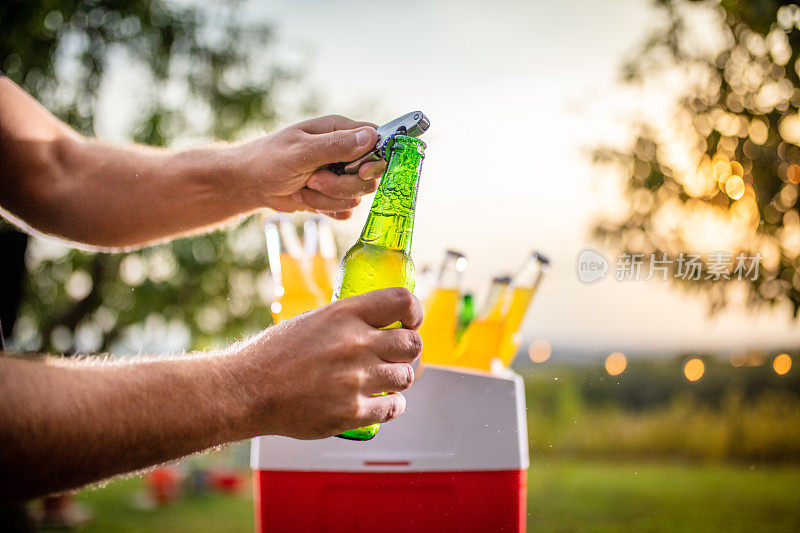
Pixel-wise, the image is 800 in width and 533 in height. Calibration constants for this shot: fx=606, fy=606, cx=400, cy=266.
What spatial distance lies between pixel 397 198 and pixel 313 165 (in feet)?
0.62

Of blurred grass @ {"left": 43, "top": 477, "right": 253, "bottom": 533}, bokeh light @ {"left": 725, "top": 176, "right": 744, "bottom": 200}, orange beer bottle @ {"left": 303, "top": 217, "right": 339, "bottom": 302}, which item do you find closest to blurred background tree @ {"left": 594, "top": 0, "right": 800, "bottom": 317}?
bokeh light @ {"left": 725, "top": 176, "right": 744, "bottom": 200}

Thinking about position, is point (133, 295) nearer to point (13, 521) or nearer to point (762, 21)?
point (13, 521)

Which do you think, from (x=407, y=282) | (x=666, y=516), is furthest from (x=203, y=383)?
(x=666, y=516)

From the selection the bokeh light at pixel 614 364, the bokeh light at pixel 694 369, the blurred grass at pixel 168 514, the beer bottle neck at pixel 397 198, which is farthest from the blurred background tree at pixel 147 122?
the beer bottle neck at pixel 397 198

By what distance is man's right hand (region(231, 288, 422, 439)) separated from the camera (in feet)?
1.61

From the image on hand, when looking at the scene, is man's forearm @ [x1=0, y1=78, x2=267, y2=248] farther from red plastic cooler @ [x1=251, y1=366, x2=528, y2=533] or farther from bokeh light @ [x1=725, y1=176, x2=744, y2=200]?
bokeh light @ [x1=725, y1=176, x2=744, y2=200]

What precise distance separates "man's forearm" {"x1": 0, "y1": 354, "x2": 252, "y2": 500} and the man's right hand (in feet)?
0.06

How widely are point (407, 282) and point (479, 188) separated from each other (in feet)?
2.46

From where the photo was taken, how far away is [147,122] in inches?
99.0

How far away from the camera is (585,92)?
2059 millimetres

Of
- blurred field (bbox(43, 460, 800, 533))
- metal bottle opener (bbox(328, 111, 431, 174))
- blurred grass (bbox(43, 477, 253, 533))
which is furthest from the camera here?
blurred grass (bbox(43, 477, 253, 533))

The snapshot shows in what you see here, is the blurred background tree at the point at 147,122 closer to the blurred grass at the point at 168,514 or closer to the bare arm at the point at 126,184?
the blurred grass at the point at 168,514

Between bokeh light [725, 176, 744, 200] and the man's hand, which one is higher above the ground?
bokeh light [725, 176, 744, 200]

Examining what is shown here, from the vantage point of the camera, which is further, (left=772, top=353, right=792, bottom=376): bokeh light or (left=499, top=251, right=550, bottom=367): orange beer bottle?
(left=772, top=353, right=792, bottom=376): bokeh light
